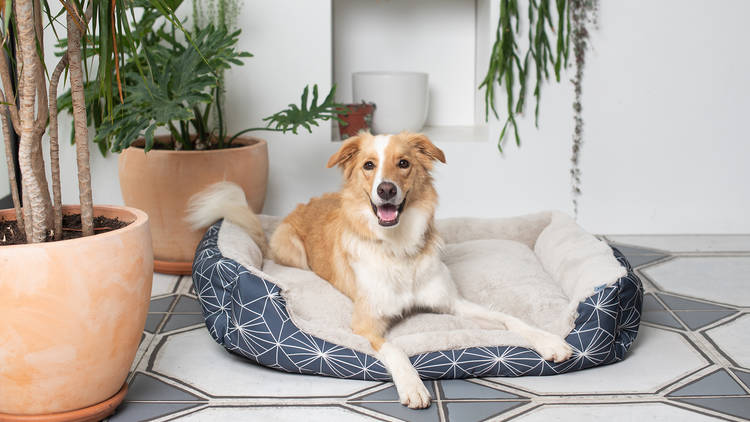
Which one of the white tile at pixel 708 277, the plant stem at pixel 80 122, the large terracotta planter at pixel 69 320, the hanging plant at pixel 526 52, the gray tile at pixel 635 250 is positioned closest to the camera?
the large terracotta planter at pixel 69 320

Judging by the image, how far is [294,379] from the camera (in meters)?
1.91

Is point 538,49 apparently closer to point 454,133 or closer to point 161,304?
point 454,133

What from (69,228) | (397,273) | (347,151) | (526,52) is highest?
(526,52)

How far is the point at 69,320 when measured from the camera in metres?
1.50

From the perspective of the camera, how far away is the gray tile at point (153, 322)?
2.24m

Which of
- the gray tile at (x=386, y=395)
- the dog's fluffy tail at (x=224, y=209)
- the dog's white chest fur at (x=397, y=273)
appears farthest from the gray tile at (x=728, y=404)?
the dog's fluffy tail at (x=224, y=209)

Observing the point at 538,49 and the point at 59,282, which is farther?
the point at 538,49

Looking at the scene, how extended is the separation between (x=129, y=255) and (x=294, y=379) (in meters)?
0.59

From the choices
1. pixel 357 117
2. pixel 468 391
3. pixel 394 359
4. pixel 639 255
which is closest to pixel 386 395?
pixel 394 359

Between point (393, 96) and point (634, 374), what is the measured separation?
1.94 meters

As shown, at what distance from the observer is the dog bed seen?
1.87 metres

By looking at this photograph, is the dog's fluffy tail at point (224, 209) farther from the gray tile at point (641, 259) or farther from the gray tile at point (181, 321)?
the gray tile at point (641, 259)

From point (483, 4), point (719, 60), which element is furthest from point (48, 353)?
point (719, 60)

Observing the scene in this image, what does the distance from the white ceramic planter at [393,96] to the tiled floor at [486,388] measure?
1.53 meters
